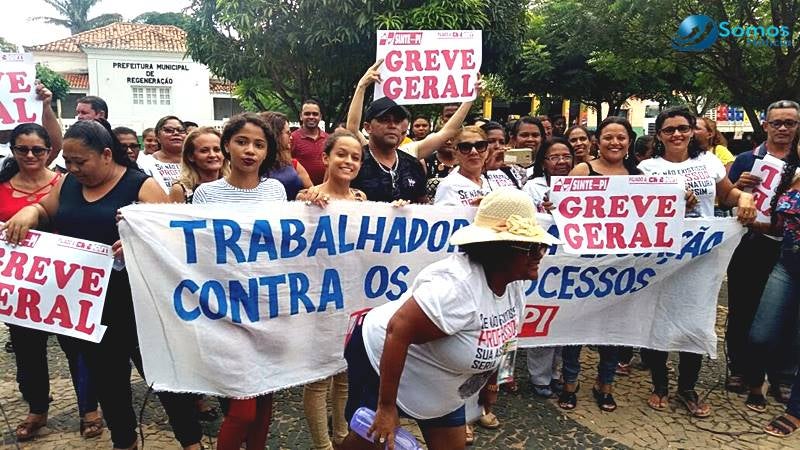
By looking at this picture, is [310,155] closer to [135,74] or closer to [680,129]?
[680,129]

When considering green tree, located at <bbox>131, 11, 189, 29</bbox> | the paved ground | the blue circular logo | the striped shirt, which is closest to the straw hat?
the striped shirt

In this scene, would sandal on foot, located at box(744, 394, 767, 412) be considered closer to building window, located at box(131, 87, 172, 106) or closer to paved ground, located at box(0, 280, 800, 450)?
paved ground, located at box(0, 280, 800, 450)

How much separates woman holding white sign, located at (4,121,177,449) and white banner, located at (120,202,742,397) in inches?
8.6

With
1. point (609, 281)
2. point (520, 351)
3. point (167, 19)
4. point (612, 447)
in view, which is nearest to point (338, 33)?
point (520, 351)

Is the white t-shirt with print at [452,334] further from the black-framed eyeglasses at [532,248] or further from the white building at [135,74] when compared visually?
the white building at [135,74]

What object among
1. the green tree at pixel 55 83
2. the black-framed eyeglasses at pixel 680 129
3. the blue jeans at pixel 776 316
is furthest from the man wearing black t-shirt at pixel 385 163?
the green tree at pixel 55 83

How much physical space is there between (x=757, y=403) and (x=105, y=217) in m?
4.35

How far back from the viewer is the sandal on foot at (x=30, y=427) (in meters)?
3.70

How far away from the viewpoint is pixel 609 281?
161 inches

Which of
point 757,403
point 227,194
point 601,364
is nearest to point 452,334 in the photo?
point 227,194

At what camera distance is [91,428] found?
147 inches

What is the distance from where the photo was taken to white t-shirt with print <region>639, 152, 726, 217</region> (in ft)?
13.3

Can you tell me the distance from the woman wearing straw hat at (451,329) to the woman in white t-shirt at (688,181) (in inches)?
85.1
